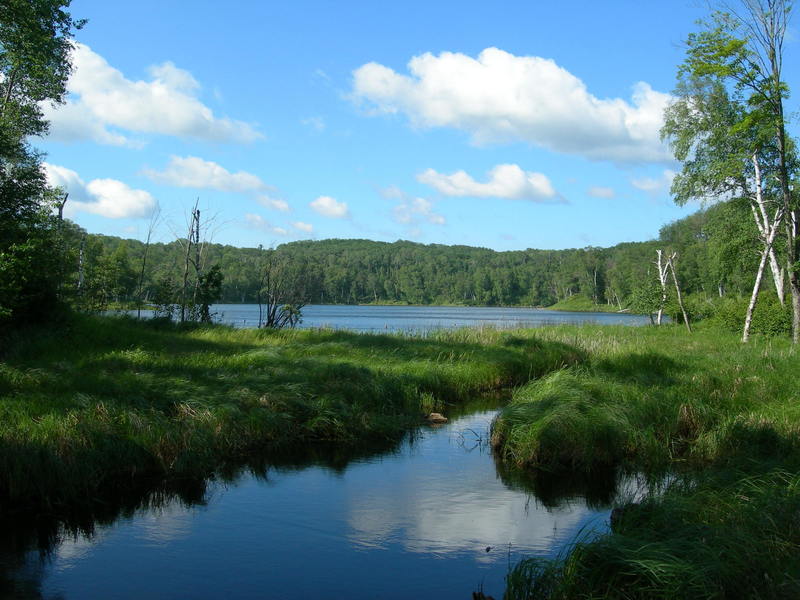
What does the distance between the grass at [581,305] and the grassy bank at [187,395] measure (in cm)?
10092

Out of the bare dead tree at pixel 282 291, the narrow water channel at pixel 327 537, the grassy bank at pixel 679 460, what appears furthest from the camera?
the bare dead tree at pixel 282 291

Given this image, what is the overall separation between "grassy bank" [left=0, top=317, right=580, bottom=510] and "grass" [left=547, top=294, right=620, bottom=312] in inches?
3973

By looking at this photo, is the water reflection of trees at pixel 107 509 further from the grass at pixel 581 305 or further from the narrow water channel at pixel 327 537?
the grass at pixel 581 305

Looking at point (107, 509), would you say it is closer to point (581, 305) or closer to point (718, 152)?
point (718, 152)

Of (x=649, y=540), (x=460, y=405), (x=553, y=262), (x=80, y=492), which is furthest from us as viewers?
(x=553, y=262)

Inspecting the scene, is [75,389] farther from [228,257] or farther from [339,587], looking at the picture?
[228,257]

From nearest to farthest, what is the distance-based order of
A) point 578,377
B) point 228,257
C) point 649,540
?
point 649,540 < point 578,377 < point 228,257

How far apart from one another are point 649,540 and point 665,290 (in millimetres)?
39931

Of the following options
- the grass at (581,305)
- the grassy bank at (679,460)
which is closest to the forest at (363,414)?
the grassy bank at (679,460)

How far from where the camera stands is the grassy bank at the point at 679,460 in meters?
5.68

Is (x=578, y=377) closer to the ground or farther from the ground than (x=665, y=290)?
closer to the ground

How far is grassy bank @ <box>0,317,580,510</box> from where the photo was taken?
364 inches

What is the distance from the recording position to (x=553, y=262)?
604 feet

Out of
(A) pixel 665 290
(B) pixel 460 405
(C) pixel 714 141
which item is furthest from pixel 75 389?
(A) pixel 665 290
